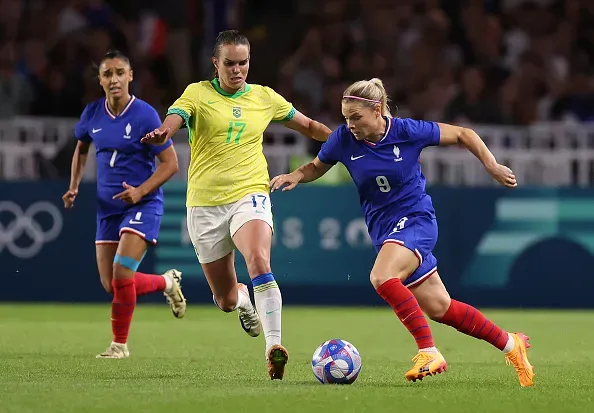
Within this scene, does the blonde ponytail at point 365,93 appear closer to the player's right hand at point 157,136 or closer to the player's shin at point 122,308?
the player's right hand at point 157,136

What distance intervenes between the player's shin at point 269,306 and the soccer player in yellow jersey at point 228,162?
2 cm

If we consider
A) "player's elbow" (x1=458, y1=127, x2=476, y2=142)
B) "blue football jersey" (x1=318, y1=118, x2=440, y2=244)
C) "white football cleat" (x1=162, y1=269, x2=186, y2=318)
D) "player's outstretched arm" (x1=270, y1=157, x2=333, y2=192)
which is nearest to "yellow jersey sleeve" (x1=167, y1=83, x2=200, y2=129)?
"player's outstretched arm" (x1=270, y1=157, x2=333, y2=192)

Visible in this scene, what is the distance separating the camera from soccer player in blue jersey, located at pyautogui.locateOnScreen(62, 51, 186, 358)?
10883mm

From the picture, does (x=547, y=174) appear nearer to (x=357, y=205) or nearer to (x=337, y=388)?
(x=357, y=205)

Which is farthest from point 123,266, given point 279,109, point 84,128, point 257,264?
point 257,264

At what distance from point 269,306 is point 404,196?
1181 mm

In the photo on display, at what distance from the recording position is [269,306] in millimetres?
9086

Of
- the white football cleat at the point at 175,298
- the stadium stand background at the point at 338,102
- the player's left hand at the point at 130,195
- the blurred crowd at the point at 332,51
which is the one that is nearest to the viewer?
the player's left hand at the point at 130,195

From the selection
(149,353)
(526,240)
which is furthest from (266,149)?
(149,353)

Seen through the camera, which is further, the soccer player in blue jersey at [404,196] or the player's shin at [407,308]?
the soccer player in blue jersey at [404,196]

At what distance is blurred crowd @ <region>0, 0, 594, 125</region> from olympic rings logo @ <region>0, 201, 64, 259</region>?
208cm

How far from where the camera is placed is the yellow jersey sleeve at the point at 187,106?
9367 millimetres

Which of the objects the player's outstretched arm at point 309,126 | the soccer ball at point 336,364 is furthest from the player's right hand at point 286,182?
the soccer ball at point 336,364

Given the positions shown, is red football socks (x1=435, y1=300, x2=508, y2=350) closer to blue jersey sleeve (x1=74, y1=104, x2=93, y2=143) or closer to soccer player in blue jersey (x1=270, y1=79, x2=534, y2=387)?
soccer player in blue jersey (x1=270, y1=79, x2=534, y2=387)
